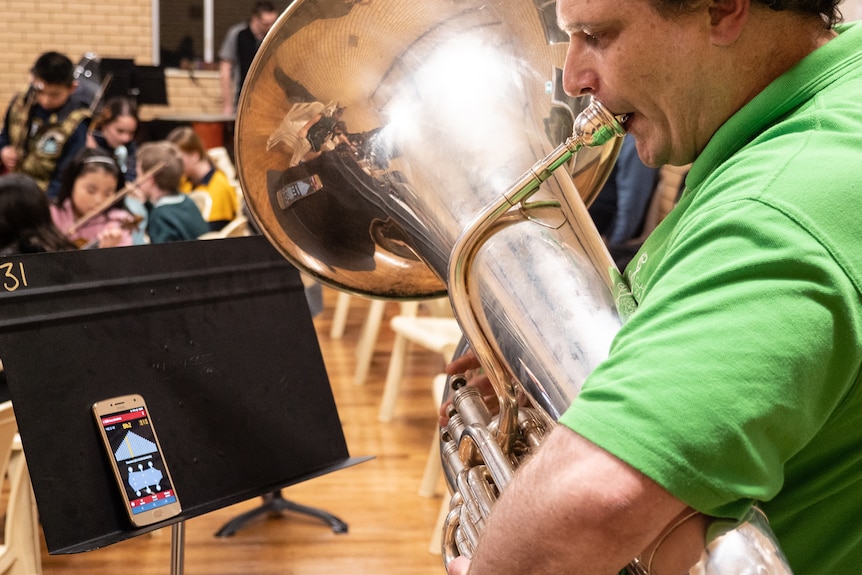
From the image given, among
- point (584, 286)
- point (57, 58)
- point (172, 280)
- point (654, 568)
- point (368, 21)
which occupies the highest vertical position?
point (368, 21)

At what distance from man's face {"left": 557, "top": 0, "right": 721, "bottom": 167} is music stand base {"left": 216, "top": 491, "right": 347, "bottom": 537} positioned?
220 cm

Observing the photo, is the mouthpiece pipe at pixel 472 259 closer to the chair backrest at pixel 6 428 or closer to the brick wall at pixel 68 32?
the chair backrest at pixel 6 428

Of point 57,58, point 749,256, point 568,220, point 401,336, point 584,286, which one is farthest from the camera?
point 57,58

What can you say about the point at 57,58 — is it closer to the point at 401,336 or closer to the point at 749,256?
the point at 401,336

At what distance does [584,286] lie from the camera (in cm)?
90

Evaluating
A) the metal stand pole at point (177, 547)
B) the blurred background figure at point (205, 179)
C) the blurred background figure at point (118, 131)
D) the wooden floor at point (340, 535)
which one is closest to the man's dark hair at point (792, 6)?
the metal stand pole at point (177, 547)

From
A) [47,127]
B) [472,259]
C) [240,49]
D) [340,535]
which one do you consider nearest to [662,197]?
[340,535]

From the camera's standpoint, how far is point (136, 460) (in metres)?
1.25

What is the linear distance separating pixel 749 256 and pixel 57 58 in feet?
15.9

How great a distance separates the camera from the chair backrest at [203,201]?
13.2 feet

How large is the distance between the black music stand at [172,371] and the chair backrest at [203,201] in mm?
2648

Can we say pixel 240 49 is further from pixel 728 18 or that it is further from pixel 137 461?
pixel 728 18

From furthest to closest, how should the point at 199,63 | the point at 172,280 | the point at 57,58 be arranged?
the point at 199,63, the point at 57,58, the point at 172,280

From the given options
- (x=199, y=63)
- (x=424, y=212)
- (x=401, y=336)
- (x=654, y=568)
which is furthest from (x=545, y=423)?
(x=199, y=63)
